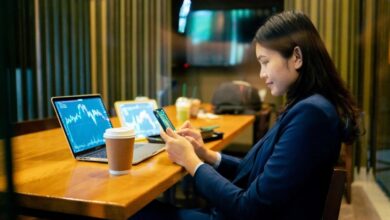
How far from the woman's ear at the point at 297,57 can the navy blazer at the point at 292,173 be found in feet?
0.34

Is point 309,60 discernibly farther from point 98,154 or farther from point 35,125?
point 35,125

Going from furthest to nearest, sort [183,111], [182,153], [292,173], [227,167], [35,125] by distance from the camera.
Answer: [183,111]
[35,125]
[227,167]
[182,153]
[292,173]

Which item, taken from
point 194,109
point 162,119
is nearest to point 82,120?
point 162,119

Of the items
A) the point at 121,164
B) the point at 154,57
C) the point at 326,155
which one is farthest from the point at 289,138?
the point at 154,57

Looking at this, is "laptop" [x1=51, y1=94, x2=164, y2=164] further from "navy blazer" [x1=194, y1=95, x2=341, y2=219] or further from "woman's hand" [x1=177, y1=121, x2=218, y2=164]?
"navy blazer" [x1=194, y1=95, x2=341, y2=219]

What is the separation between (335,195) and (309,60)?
36 cm

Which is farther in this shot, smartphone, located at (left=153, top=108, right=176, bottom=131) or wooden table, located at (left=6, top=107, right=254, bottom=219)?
smartphone, located at (left=153, top=108, right=176, bottom=131)

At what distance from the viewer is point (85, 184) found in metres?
0.93

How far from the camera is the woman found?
924mm

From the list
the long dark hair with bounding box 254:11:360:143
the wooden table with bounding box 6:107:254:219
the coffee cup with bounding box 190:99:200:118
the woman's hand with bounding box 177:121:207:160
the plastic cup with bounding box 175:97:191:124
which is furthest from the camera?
the coffee cup with bounding box 190:99:200:118

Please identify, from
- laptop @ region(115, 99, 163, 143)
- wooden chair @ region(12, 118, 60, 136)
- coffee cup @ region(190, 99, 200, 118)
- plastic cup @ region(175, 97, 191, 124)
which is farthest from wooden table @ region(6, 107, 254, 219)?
coffee cup @ region(190, 99, 200, 118)

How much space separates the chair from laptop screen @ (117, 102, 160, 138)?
2.76 ft

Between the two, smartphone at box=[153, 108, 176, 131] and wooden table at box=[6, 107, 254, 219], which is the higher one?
smartphone at box=[153, 108, 176, 131]

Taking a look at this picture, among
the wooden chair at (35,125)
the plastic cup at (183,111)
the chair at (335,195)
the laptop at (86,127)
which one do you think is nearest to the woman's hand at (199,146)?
the laptop at (86,127)
